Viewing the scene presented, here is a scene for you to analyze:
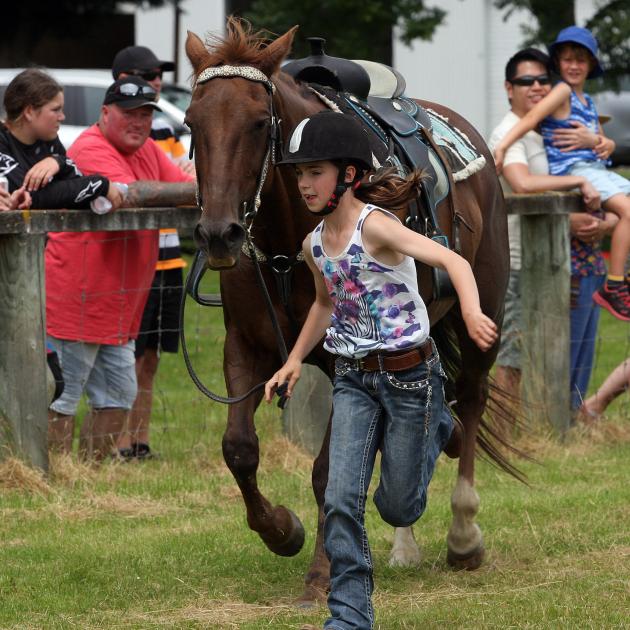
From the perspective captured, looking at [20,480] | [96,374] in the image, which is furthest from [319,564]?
[96,374]

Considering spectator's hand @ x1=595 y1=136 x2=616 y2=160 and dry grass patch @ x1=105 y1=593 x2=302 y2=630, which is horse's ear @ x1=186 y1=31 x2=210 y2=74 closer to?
dry grass patch @ x1=105 y1=593 x2=302 y2=630

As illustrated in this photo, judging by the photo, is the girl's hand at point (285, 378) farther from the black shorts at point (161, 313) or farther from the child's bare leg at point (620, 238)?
the child's bare leg at point (620, 238)

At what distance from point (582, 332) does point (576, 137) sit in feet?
4.24

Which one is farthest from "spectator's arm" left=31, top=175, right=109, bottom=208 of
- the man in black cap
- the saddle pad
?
the saddle pad

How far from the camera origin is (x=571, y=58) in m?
8.37

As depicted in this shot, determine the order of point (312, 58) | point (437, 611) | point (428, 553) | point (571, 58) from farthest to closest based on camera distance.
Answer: point (571, 58) < point (428, 553) < point (312, 58) < point (437, 611)

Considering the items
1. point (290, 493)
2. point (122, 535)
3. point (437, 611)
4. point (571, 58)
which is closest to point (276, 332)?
point (437, 611)

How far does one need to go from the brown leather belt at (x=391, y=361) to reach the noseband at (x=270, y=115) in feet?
2.17

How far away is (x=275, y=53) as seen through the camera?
4.86 m

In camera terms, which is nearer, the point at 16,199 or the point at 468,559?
the point at 468,559

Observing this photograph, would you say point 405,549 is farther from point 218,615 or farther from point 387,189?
point 387,189

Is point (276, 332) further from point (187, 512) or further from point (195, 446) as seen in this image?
point (195, 446)

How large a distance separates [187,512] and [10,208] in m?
1.74

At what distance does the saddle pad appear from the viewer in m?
6.21
